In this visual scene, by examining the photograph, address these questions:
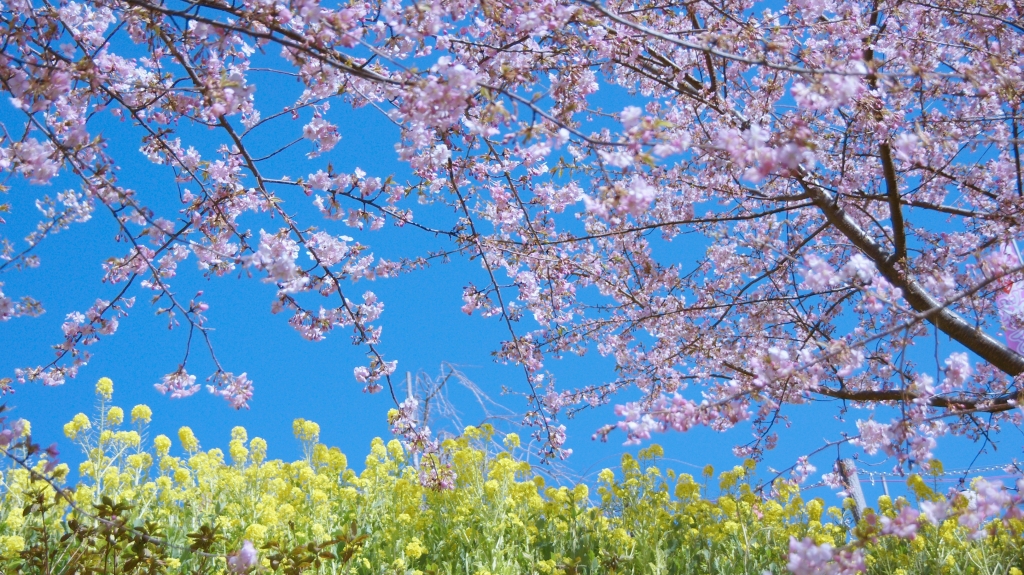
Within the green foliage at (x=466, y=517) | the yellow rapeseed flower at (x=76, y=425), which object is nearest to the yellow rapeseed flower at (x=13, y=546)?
the green foliage at (x=466, y=517)

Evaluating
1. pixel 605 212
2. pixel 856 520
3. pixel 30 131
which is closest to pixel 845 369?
pixel 605 212

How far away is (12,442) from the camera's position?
2.83m

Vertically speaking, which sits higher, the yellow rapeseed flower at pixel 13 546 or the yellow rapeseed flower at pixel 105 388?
the yellow rapeseed flower at pixel 105 388

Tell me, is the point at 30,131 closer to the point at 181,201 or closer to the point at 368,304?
the point at 181,201

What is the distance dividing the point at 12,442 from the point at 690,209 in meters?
4.12

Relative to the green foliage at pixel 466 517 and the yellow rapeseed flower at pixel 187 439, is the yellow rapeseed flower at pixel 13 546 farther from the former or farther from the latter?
the yellow rapeseed flower at pixel 187 439

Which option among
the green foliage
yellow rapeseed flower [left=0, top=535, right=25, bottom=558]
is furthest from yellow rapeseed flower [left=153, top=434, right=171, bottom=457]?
yellow rapeseed flower [left=0, top=535, right=25, bottom=558]

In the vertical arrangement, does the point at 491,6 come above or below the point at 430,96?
above

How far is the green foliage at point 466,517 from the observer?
391 centimetres

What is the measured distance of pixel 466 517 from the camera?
4.36 meters

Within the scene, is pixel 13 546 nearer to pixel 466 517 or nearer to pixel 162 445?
pixel 162 445

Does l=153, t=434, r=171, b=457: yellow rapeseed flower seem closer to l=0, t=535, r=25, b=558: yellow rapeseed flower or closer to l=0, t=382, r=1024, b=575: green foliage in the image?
l=0, t=382, r=1024, b=575: green foliage

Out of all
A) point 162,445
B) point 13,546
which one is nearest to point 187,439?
point 162,445

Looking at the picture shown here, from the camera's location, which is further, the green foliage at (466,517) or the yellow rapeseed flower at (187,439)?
the yellow rapeseed flower at (187,439)
